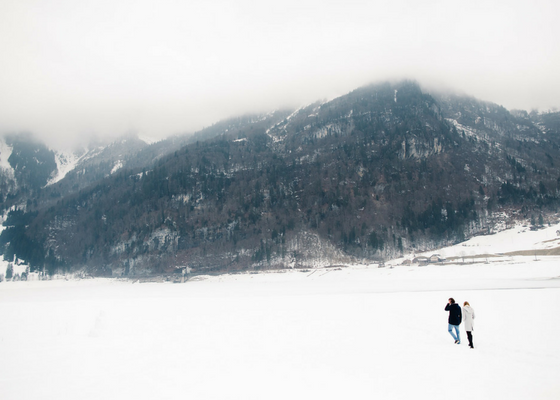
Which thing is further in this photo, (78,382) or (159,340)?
(159,340)

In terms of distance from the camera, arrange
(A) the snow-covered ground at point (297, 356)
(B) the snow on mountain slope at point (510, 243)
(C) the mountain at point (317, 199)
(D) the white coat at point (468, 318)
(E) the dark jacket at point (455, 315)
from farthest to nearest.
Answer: (C) the mountain at point (317, 199) → (B) the snow on mountain slope at point (510, 243) → (E) the dark jacket at point (455, 315) → (D) the white coat at point (468, 318) → (A) the snow-covered ground at point (297, 356)

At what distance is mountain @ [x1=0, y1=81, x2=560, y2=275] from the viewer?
424 feet

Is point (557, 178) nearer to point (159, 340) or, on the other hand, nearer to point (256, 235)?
point (256, 235)

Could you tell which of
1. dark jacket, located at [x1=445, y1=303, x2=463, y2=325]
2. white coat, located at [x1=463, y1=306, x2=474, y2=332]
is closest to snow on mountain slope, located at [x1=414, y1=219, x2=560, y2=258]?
dark jacket, located at [x1=445, y1=303, x2=463, y2=325]

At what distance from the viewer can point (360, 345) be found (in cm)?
1513

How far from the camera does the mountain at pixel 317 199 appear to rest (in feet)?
424

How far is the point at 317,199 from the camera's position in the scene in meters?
Result: 147

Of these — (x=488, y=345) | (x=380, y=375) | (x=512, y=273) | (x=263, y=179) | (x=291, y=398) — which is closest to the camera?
(x=291, y=398)

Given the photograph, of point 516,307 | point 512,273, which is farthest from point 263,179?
point 516,307

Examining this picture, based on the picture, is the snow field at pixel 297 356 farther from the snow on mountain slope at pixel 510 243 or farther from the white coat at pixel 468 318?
the snow on mountain slope at pixel 510 243

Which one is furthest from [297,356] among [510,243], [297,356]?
[510,243]

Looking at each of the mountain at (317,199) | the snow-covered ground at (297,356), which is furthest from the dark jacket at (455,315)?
the mountain at (317,199)

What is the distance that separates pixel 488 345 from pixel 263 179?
14832cm

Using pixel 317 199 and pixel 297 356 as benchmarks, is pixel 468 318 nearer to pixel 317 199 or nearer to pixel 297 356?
pixel 297 356
